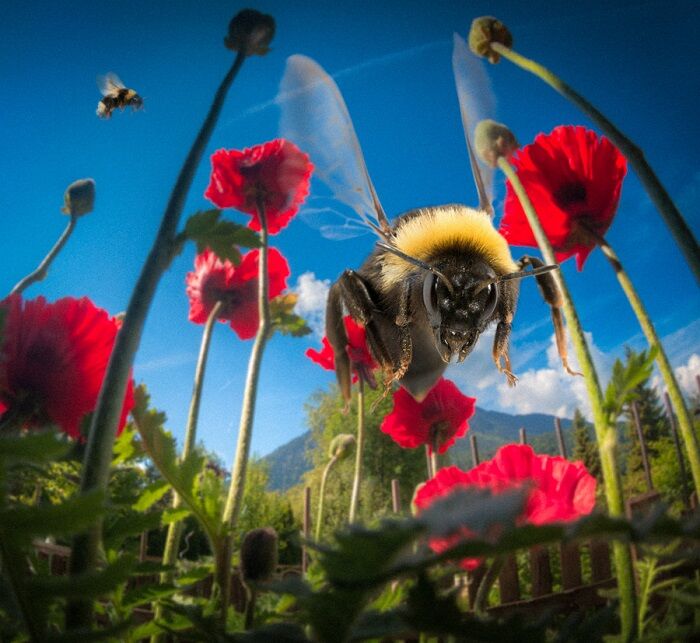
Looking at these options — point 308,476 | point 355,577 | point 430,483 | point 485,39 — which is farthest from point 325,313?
point 308,476

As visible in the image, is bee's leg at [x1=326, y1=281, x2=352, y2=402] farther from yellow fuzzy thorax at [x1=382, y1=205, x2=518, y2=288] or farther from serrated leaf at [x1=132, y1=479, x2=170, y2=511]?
serrated leaf at [x1=132, y1=479, x2=170, y2=511]

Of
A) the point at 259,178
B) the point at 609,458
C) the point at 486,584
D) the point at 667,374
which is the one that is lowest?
the point at 486,584

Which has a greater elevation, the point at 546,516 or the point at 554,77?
the point at 554,77

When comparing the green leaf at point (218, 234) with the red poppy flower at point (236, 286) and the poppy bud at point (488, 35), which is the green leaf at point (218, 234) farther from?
the red poppy flower at point (236, 286)

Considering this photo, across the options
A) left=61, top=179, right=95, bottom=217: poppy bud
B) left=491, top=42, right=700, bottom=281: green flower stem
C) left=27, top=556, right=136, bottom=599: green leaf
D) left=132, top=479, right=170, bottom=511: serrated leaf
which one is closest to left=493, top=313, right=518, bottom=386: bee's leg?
left=491, top=42, right=700, bottom=281: green flower stem

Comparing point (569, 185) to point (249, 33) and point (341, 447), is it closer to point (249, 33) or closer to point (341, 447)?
point (249, 33)

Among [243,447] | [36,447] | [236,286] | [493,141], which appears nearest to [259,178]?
[236,286]

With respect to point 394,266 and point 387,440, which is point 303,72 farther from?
point 387,440

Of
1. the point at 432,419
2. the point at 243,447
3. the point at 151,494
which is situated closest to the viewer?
the point at 151,494
